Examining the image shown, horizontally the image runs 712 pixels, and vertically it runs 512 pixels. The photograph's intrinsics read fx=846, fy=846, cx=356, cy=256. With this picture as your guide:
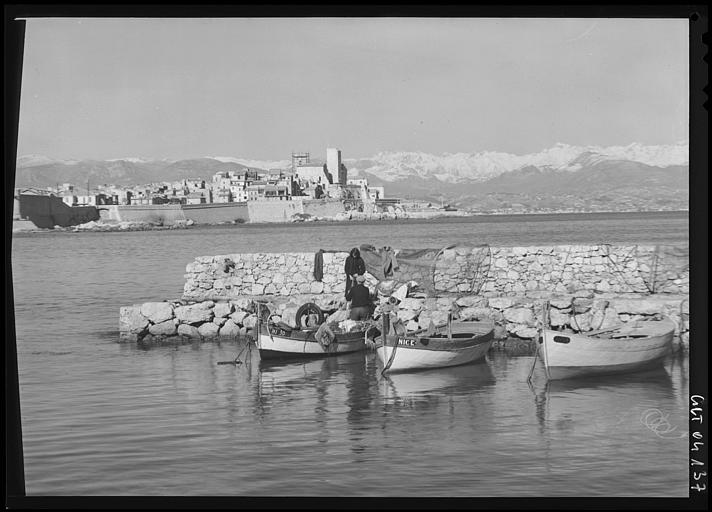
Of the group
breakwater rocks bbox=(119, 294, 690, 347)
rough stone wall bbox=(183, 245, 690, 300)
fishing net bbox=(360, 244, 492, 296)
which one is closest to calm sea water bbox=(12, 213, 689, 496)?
breakwater rocks bbox=(119, 294, 690, 347)

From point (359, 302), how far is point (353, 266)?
0.63 metres

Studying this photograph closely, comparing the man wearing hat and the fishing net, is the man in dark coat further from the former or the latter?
the fishing net

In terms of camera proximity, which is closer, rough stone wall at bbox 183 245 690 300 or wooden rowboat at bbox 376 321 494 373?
wooden rowboat at bbox 376 321 494 373

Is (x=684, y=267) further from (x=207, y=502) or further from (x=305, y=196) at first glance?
(x=207, y=502)

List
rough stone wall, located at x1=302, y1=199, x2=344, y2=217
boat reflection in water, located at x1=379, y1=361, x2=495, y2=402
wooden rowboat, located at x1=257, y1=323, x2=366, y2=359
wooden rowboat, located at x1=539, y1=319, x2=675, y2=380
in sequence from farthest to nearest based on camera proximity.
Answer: rough stone wall, located at x1=302, y1=199, x2=344, y2=217 < wooden rowboat, located at x1=257, y1=323, x2=366, y2=359 < boat reflection in water, located at x1=379, y1=361, x2=495, y2=402 < wooden rowboat, located at x1=539, y1=319, x2=675, y2=380

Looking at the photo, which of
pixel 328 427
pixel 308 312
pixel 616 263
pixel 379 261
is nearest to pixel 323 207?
pixel 379 261

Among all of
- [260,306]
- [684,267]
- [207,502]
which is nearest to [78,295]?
[260,306]

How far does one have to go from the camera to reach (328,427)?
7035 mm

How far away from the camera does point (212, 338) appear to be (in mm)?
11141

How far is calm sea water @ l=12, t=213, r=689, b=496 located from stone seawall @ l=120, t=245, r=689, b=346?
1.71ft

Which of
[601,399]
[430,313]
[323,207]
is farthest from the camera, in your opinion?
[323,207]

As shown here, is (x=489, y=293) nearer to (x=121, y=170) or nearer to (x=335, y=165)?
(x=335, y=165)

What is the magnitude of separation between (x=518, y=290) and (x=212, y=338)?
13.7 feet

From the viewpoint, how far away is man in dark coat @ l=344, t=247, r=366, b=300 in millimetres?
11008
